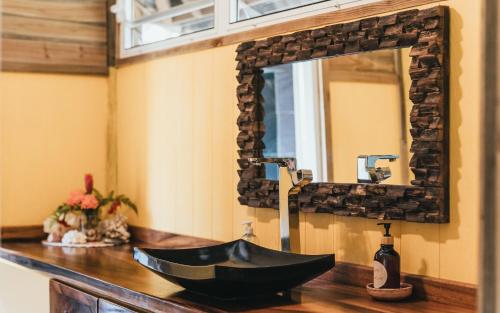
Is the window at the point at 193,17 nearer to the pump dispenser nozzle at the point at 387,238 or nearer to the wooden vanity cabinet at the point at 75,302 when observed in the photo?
the pump dispenser nozzle at the point at 387,238

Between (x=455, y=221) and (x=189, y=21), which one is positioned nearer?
(x=455, y=221)

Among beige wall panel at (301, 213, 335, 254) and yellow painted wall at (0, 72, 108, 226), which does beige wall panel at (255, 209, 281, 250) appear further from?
yellow painted wall at (0, 72, 108, 226)

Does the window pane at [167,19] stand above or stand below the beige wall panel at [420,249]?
above

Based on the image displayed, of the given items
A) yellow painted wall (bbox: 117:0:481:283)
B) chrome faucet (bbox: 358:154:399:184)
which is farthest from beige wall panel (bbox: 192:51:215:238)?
chrome faucet (bbox: 358:154:399:184)

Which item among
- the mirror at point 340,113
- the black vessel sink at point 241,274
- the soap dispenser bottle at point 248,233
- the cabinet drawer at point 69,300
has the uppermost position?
the mirror at point 340,113

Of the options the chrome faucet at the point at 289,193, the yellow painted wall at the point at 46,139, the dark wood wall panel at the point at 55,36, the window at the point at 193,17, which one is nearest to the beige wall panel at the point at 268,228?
the chrome faucet at the point at 289,193

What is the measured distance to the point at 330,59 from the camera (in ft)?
7.53

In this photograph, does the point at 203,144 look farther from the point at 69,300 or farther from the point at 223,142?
the point at 69,300

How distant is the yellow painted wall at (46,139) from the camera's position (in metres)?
3.29

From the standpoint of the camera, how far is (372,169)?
2.13 meters

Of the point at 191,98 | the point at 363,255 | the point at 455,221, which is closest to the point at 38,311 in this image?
the point at 191,98

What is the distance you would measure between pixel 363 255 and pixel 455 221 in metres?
0.36

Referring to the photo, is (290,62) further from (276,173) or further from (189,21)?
(189,21)

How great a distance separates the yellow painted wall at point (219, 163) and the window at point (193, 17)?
10 centimetres
